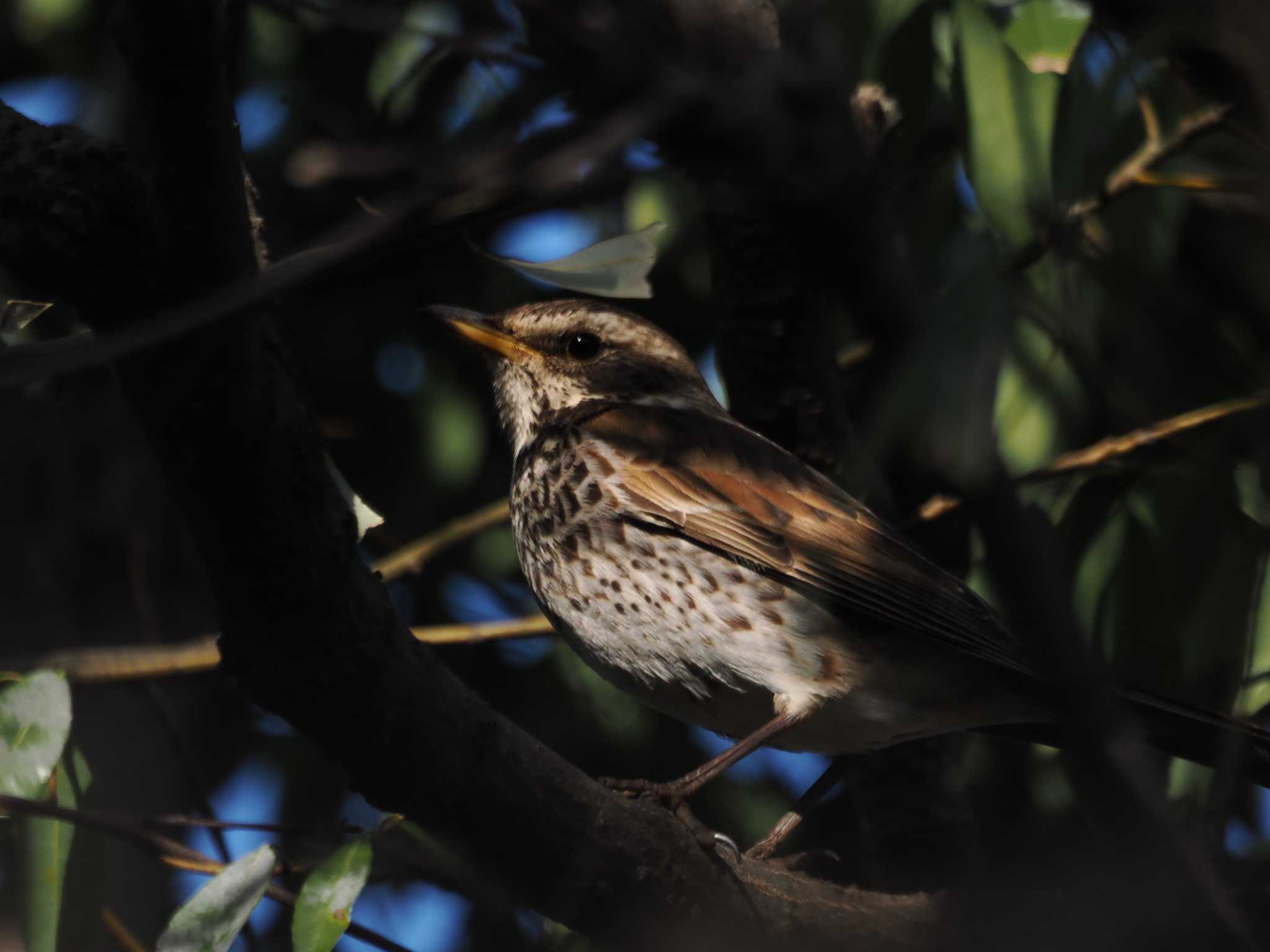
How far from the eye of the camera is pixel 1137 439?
3.67 m

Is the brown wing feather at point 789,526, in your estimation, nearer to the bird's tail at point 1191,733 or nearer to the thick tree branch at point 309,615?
the bird's tail at point 1191,733

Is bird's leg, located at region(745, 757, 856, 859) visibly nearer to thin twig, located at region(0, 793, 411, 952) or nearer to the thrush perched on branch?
the thrush perched on branch

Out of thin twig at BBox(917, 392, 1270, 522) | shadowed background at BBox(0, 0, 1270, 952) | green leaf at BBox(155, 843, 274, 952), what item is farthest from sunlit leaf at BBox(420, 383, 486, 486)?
green leaf at BBox(155, 843, 274, 952)

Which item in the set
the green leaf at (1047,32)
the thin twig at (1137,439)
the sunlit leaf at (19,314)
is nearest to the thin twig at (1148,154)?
the green leaf at (1047,32)

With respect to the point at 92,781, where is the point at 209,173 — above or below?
above

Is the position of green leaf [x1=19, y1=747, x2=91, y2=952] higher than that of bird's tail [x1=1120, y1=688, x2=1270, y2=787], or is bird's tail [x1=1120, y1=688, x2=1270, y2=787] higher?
bird's tail [x1=1120, y1=688, x2=1270, y2=787]

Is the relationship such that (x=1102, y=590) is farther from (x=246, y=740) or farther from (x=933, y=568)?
(x=246, y=740)

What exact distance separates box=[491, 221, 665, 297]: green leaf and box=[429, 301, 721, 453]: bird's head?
4.15 ft

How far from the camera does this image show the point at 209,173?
205 centimetres

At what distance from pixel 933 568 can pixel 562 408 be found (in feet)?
4.00

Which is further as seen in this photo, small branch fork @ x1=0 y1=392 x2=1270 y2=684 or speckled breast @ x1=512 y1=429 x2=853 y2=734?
small branch fork @ x1=0 y1=392 x2=1270 y2=684

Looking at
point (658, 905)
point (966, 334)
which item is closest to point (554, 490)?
point (658, 905)

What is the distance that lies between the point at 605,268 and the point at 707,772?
46.6 inches

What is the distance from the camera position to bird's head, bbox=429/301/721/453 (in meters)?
4.27
